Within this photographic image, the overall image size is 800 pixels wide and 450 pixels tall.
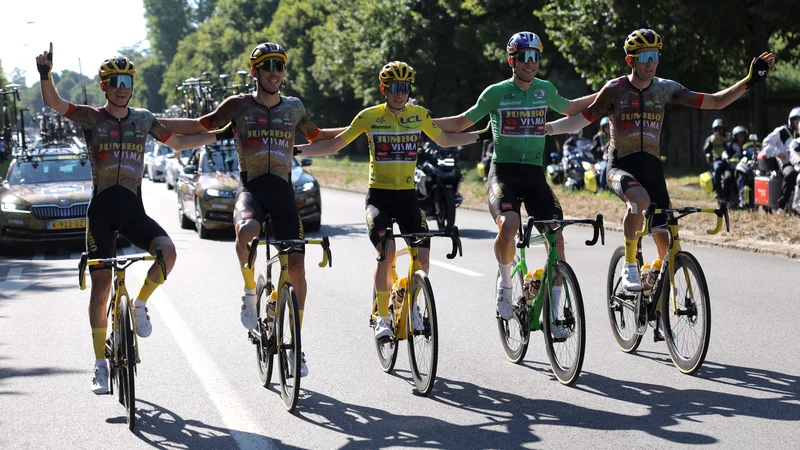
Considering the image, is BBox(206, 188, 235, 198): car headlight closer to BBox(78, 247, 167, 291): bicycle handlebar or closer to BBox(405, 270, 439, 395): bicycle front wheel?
BBox(405, 270, 439, 395): bicycle front wheel

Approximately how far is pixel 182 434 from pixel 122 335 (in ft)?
2.29

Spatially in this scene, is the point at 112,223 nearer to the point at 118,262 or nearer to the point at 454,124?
the point at 118,262

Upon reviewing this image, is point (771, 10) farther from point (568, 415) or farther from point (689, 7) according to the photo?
point (568, 415)

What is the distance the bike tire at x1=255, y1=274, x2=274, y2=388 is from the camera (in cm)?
736

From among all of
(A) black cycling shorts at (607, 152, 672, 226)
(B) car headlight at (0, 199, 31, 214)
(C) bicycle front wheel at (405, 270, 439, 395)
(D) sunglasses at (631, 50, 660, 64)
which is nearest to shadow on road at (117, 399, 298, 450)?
(C) bicycle front wheel at (405, 270, 439, 395)

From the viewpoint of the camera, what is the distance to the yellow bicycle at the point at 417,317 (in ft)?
22.9

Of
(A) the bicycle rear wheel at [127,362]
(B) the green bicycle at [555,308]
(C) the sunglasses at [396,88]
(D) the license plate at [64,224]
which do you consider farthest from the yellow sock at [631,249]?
(D) the license plate at [64,224]

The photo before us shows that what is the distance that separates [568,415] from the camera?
648 cm

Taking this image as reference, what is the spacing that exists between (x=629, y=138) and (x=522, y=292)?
1320mm

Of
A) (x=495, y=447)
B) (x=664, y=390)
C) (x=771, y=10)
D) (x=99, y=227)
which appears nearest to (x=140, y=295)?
(x=99, y=227)

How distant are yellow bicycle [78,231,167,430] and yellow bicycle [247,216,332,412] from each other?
2.32 ft

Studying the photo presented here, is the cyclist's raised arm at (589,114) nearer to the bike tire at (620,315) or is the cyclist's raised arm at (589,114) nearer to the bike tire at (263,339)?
the bike tire at (620,315)

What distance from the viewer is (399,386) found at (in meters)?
7.41

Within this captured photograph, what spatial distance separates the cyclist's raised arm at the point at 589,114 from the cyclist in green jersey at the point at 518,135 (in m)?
0.24
